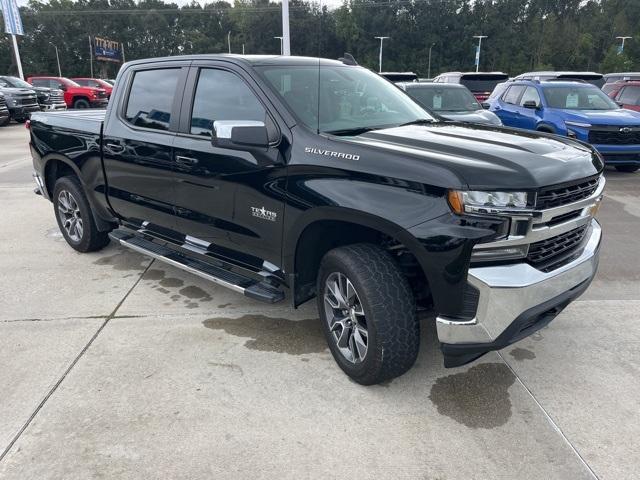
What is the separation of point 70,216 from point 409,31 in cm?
7138

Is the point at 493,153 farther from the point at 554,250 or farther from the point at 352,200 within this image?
the point at 352,200

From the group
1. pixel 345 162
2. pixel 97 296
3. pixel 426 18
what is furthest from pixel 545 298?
pixel 426 18

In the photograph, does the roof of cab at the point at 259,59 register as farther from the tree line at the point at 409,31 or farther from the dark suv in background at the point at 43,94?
the tree line at the point at 409,31

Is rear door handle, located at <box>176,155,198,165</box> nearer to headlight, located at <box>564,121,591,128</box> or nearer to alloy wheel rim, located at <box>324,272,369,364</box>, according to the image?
alloy wheel rim, located at <box>324,272,369,364</box>

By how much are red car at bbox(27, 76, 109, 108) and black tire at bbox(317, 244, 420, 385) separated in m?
25.1

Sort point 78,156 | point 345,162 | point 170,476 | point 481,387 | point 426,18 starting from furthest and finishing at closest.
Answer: point 426,18 → point 78,156 → point 481,387 → point 345,162 → point 170,476

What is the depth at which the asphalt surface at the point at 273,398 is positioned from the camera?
96.6 inches

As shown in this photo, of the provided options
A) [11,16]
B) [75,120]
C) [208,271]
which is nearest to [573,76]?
[75,120]

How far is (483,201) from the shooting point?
2.43 metres

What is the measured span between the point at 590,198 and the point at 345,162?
4.62 ft

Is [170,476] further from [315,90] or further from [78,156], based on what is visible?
[78,156]

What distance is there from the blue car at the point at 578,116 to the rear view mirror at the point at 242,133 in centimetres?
771

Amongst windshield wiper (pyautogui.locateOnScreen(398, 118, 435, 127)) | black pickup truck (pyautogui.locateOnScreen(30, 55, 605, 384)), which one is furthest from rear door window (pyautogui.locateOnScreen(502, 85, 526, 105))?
windshield wiper (pyautogui.locateOnScreen(398, 118, 435, 127))

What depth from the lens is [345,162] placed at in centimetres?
281
